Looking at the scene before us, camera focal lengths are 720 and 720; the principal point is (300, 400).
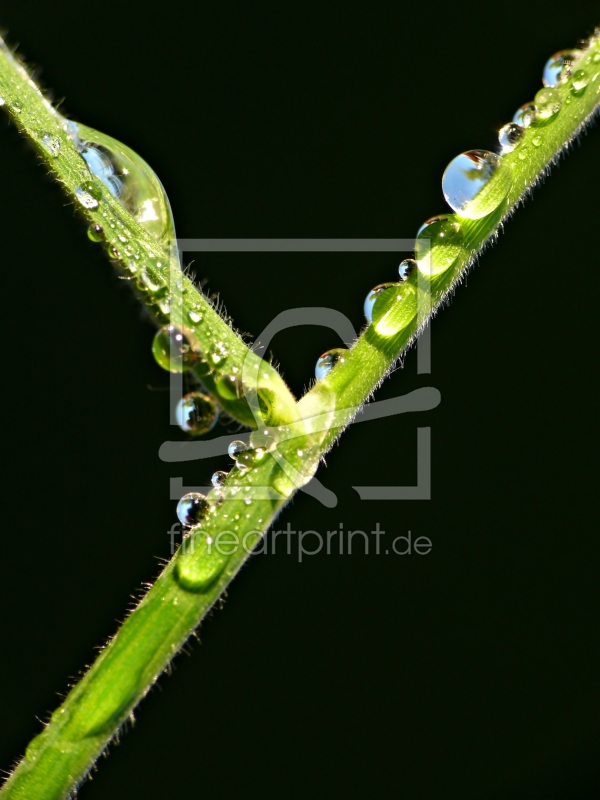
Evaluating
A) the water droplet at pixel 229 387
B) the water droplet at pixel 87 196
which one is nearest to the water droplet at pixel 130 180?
the water droplet at pixel 87 196

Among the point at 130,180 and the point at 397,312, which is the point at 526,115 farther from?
the point at 130,180

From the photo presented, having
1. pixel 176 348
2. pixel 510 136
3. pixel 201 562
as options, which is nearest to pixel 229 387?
pixel 176 348

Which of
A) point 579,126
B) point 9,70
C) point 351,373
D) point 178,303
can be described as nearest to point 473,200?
point 579,126

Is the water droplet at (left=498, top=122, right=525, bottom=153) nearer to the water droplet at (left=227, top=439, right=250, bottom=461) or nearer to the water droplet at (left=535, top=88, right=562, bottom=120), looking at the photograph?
the water droplet at (left=535, top=88, right=562, bottom=120)

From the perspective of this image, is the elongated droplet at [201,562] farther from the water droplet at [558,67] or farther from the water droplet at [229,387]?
the water droplet at [558,67]

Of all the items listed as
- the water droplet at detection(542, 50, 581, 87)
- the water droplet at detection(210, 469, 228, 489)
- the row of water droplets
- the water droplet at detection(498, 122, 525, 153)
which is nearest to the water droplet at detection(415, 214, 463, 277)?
the row of water droplets
